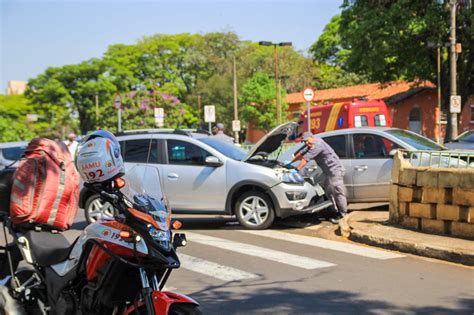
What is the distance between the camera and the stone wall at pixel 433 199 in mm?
7707

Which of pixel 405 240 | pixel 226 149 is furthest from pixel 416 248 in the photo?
pixel 226 149

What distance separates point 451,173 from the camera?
7855mm

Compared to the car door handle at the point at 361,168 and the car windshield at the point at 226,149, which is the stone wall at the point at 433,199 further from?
the car windshield at the point at 226,149

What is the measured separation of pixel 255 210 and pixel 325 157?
5.59ft

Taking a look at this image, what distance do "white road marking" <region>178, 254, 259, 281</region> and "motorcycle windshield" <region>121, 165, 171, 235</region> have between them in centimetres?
289

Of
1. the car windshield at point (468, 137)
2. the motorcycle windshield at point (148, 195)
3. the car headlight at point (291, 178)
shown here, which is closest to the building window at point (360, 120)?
the car windshield at point (468, 137)

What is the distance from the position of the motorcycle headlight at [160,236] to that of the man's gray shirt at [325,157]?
6.86 metres

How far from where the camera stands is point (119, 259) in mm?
3432

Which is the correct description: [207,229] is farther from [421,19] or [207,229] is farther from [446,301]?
[421,19]

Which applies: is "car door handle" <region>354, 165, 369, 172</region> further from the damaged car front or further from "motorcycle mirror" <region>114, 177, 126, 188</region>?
"motorcycle mirror" <region>114, 177, 126, 188</region>

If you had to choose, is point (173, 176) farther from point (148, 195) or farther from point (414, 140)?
point (148, 195)

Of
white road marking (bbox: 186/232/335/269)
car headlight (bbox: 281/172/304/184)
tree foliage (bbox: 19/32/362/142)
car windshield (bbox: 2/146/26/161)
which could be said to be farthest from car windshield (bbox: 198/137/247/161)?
tree foliage (bbox: 19/32/362/142)

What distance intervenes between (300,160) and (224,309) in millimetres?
5592

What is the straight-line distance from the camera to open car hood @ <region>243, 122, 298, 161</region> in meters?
9.52
